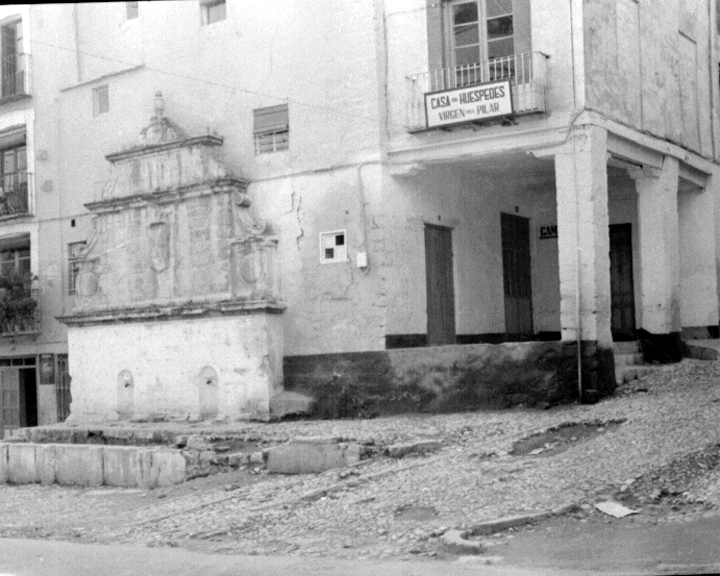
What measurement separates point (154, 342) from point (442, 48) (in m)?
7.51

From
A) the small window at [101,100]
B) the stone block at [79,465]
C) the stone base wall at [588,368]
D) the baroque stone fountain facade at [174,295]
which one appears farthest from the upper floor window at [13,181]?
the stone base wall at [588,368]

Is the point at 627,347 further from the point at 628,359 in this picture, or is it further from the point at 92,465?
the point at 92,465

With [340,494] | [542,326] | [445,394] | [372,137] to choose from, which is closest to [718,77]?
[542,326]

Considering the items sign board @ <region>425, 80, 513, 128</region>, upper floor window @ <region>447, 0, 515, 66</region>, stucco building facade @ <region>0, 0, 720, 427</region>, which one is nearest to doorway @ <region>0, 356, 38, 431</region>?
stucco building facade @ <region>0, 0, 720, 427</region>

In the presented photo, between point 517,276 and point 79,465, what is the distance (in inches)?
380

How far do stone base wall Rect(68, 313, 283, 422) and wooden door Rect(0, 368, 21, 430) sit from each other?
430 centimetres

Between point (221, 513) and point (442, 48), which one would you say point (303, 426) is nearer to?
point (221, 513)

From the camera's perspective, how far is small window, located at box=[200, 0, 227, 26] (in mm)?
20688

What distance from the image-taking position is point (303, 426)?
58.0ft

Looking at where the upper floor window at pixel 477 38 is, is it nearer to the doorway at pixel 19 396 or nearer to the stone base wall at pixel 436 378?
the stone base wall at pixel 436 378

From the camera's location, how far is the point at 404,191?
1870cm

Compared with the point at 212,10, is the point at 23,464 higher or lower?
lower

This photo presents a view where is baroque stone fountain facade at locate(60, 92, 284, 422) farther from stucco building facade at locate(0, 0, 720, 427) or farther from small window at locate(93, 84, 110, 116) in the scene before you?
small window at locate(93, 84, 110, 116)

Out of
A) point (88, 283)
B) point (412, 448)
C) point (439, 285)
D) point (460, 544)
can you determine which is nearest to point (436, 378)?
point (439, 285)
